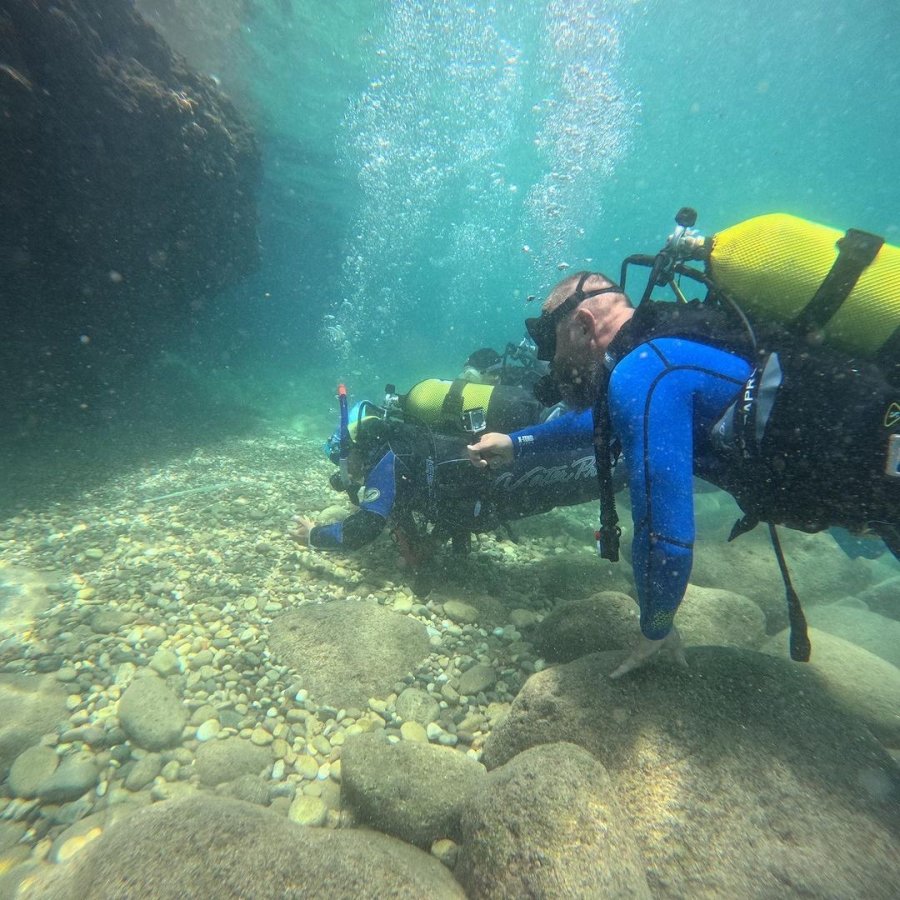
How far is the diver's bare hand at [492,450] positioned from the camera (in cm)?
386

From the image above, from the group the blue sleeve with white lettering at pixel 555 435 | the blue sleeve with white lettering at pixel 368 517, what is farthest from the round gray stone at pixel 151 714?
the blue sleeve with white lettering at pixel 555 435

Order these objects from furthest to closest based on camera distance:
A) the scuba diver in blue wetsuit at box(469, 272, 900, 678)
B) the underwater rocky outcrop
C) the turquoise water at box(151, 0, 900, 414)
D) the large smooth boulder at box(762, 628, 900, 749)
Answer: the turquoise water at box(151, 0, 900, 414) < the underwater rocky outcrop < the large smooth boulder at box(762, 628, 900, 749) < the scuba diver in blue wetsuit at box(469, 272, 900, 678)

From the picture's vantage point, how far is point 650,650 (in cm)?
243

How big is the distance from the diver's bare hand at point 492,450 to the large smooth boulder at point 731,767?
1.67 meters

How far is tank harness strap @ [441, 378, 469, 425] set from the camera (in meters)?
5.37

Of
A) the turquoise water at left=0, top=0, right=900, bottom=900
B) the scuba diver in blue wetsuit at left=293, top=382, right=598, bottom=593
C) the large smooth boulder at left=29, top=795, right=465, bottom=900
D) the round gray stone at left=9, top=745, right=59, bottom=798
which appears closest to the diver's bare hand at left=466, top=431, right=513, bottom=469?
the scuba diver in blue wetsuit at left=293, top=382, right=598, bottom=593

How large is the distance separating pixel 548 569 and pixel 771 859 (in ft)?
10.3

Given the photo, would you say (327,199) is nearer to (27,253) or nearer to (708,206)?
(27,253)

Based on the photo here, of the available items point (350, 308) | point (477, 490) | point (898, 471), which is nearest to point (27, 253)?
point (477, 490)

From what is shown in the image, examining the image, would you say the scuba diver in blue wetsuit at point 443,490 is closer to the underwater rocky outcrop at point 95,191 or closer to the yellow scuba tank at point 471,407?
the yellow scuba tank at point 471,407

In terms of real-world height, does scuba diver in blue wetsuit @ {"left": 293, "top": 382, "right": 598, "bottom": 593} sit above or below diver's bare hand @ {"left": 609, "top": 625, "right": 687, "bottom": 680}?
below

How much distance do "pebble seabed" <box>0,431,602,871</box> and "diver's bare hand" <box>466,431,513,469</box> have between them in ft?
4.83

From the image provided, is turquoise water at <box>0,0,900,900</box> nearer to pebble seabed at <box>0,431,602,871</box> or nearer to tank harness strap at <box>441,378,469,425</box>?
pebble seabed at <box>0,431,602,871</box>

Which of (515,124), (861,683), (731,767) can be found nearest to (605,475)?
(731,767)
